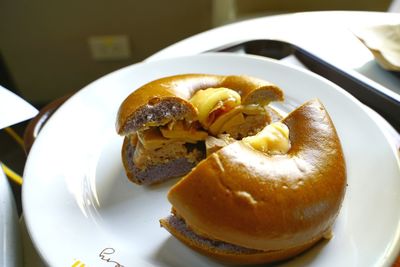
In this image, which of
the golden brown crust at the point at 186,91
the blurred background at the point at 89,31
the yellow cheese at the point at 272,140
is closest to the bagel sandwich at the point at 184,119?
the golden brown crust at the point at 186,91

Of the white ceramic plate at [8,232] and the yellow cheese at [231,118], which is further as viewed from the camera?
the yellow cheese at [231,118]

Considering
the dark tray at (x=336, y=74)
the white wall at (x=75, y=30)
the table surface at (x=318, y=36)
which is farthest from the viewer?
the white wall at (x=75, y=30)

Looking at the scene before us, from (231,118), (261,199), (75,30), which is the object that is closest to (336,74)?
(231,118)

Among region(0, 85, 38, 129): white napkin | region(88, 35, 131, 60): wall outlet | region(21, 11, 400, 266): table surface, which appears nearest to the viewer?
region(0, 85, 38, 129): white napkin

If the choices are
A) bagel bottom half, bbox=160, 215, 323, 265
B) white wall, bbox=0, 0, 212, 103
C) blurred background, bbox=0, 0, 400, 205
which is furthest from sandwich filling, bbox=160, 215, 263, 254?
white wall, bbox=0, 0, 212, 103

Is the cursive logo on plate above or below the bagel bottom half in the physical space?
below

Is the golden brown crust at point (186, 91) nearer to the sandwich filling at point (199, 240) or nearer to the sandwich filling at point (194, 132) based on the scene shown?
the sandwich filling at point (194, 132)

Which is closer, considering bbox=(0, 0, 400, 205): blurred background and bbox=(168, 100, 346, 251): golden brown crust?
bbox=(168, 100, 346, 251): golden brown crust

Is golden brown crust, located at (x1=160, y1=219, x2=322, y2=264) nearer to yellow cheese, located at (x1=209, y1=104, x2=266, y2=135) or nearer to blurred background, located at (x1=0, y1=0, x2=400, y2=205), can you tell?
yellow cheese, located at (x1=209, y1=104, x2=266, y2=135)

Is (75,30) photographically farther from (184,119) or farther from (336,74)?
(336,74)
